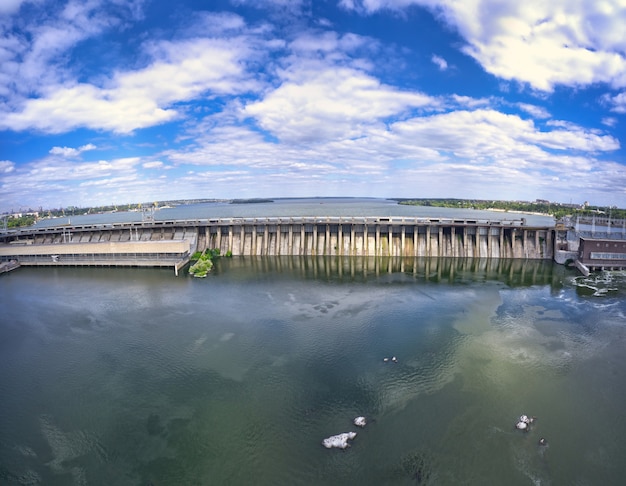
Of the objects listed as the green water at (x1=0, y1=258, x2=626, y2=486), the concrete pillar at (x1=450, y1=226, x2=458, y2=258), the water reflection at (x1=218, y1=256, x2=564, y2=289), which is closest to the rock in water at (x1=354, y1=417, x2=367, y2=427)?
the green water at (x1=0, y1=258, x2=626, y2=486)

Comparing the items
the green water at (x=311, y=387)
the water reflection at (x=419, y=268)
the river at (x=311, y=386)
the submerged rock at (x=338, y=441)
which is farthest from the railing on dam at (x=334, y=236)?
the submerged rock at (x=338, y=441)

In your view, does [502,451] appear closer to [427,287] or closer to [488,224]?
[427,287]

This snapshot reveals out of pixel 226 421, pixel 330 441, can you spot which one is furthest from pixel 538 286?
pixel 226 421

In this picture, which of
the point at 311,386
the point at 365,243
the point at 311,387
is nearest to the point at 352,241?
the point at 365,243

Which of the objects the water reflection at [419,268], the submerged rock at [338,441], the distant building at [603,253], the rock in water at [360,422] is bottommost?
the submerged rock at [338,441]

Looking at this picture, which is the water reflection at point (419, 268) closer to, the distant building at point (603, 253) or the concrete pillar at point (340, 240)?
the concrete pillar at point (340, 240)

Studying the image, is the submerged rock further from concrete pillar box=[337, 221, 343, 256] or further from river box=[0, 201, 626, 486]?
concrete pillar box=[337, 221, 343, 256]
